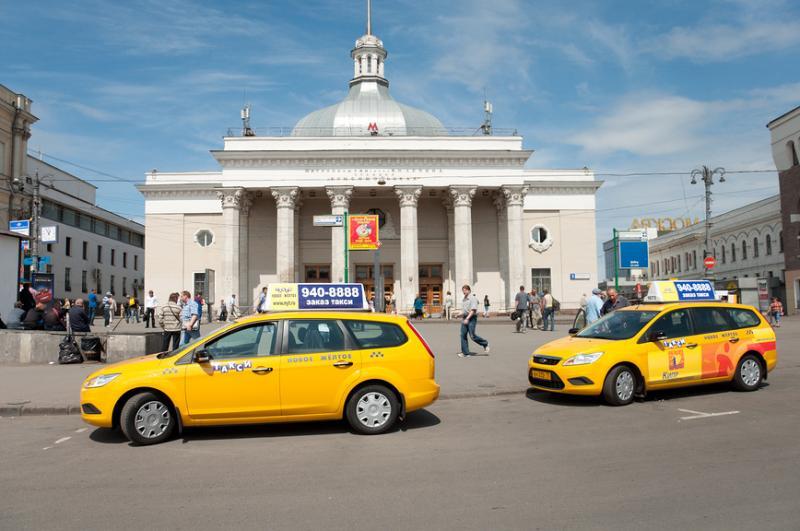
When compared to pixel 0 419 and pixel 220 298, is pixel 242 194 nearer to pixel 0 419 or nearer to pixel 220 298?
pixel 220 298

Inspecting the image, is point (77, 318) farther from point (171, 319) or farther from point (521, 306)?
point (521, 306)

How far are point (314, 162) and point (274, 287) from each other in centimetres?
3392

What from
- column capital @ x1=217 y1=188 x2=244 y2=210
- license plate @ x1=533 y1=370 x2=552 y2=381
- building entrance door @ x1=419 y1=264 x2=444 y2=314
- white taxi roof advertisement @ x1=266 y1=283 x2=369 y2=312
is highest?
column capital @ x1=217 y1=188 x2=244 y2=210

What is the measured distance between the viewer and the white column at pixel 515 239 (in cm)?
4112

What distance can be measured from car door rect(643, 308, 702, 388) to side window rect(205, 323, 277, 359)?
5.93m

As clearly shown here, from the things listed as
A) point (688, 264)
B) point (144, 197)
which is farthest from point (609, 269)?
point (144, 197)

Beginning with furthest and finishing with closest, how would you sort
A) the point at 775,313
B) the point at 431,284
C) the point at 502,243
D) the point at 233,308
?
the point at 431,284, the point at 502,243, the point at 233,308, the point at 775,313

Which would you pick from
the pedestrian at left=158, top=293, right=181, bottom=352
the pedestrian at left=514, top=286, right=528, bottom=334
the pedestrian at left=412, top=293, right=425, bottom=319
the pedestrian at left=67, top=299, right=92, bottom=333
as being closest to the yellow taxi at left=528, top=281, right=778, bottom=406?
the pedestrian at left=158, top=293, right=181, bottom=352

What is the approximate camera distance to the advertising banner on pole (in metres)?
31.4

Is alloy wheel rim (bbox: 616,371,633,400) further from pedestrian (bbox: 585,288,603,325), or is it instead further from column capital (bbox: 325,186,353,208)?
column capital (bbox: 325,186,353,208)

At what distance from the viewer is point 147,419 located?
715 cm

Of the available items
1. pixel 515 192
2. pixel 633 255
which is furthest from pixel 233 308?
pixel 633 255

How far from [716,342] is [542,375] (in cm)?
307

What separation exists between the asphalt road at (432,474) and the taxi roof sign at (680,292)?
2611 mm
